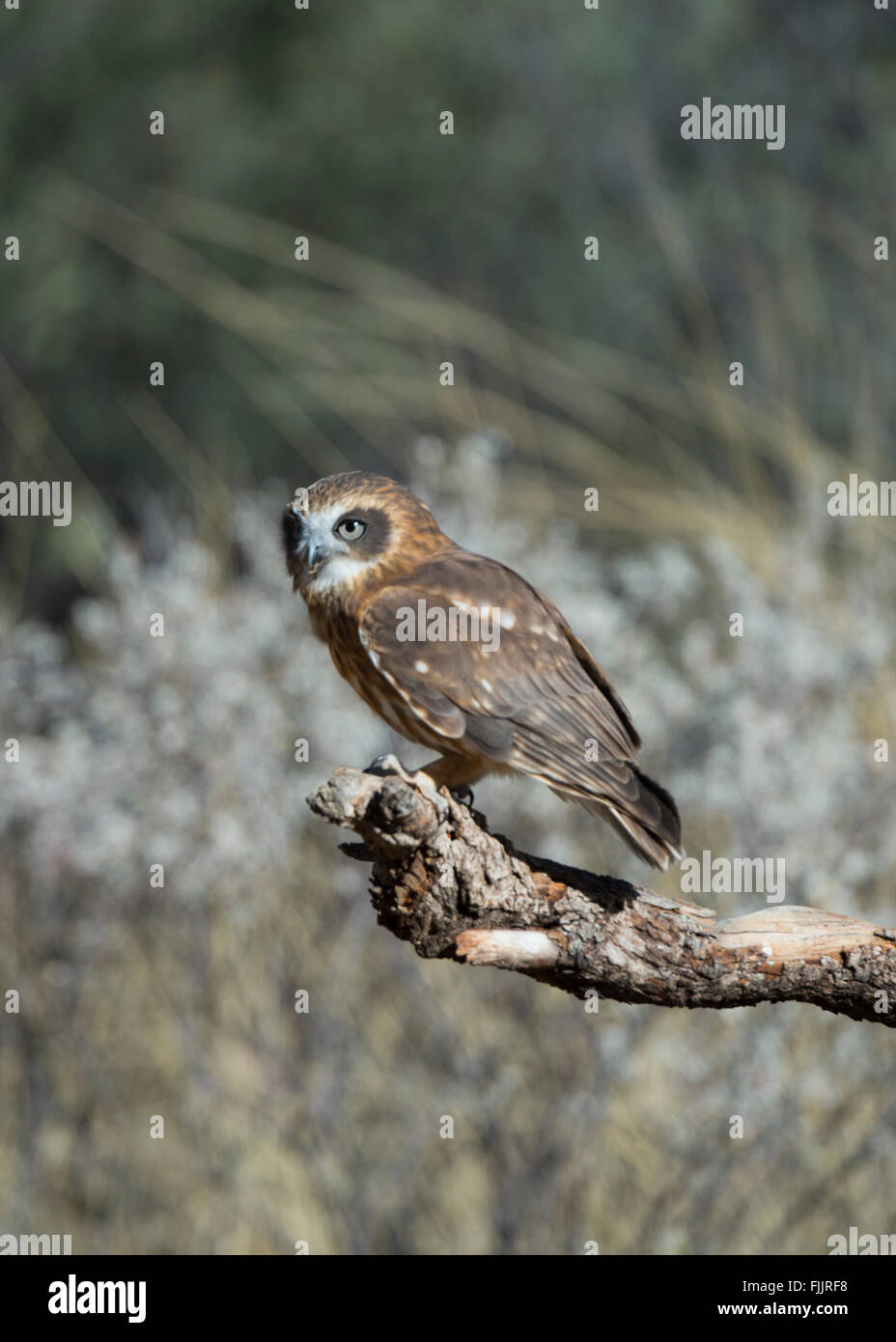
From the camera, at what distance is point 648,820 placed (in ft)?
10.5

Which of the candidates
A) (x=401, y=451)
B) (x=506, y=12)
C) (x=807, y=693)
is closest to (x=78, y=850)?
(x=807, y=693)

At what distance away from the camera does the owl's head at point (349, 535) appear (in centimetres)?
353

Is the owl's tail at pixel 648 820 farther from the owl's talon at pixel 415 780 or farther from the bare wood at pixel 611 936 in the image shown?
the owl's talon at pixel 415 780

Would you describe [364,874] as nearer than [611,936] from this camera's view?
No

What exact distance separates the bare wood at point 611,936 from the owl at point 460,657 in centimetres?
31

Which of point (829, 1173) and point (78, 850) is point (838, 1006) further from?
point (78, 850)

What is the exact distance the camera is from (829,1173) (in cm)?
486

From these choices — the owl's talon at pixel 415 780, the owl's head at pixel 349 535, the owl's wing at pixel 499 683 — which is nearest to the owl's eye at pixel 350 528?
the owl's head at pixel 349 535

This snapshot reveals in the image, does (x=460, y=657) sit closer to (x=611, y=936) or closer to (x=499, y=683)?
(x=499, y=683)

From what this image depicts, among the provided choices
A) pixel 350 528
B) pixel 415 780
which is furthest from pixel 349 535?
pixel 415 780

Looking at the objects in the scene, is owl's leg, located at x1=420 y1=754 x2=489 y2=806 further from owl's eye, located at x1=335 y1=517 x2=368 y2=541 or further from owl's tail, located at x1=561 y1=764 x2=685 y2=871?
owl's eye, located at x1=335 y1=517 x2=368 y2=541

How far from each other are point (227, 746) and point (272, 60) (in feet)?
22.7

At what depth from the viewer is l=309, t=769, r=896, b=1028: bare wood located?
2768 mm

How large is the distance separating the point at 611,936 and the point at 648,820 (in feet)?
1.29
